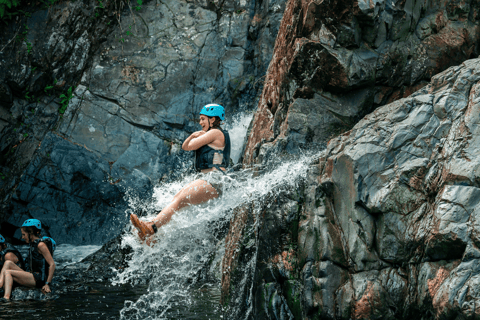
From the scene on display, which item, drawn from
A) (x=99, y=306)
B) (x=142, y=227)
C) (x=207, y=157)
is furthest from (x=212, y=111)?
(x=99, y=306)

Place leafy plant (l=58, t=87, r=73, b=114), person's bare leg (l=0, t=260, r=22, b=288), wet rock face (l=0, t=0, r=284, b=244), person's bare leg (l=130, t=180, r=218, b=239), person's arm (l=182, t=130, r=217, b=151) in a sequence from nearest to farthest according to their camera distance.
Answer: person's bare leg (l=130, t=180, r=218, b=239) < person's arm (l=182, t=130, r=217, b=151) < person's bare leg (l=0, t=260, r=22, b=288) < wet rock face (l=0, t=0, r=284, b=244) < leafy plant (l=58, t=87, r=73, b=114)

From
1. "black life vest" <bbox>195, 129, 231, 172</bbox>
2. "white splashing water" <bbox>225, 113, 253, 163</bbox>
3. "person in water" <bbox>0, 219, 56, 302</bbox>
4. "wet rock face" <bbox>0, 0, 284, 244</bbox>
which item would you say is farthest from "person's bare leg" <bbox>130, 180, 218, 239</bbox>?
"wet rock face" <bbox>0, 0, 284, 244</bbox>

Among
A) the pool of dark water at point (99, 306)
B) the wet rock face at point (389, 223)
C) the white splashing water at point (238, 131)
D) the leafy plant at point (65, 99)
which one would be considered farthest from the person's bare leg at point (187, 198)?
the leafy plant at point (65, 99)

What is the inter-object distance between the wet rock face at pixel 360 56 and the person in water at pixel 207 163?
0.51m

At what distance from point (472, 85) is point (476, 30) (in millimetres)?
1956

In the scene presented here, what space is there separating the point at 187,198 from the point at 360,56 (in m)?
2.86

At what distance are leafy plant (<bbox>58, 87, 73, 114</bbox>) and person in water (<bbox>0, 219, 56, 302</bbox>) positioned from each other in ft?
16.6

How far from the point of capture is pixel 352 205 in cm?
400

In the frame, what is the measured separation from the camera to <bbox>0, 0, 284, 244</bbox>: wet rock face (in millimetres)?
10891

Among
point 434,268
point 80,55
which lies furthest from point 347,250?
point 80,55

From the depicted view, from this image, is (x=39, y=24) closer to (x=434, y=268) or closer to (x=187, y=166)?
(x=187, y=166)

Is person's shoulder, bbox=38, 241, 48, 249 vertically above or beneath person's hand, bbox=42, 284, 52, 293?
above

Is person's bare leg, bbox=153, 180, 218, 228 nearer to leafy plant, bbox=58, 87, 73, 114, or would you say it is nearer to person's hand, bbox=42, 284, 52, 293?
person's hand, bbox=42, 284, 52, 293

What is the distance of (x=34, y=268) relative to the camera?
7098mm
